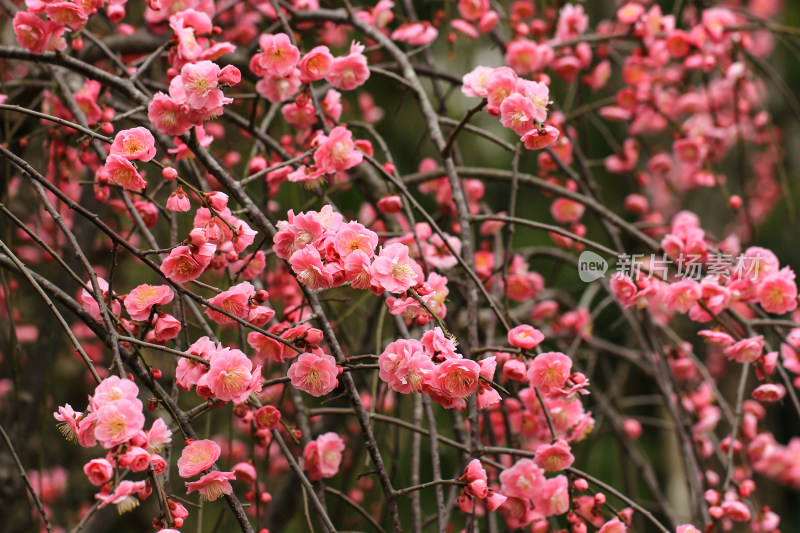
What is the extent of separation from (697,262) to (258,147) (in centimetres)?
80

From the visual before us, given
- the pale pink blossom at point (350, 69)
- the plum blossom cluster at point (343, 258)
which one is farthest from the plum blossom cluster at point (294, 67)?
the plum blossom cluster at point (343, 258)

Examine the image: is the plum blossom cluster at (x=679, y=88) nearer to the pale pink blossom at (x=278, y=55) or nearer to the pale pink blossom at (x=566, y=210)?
the pale pink blossom at (x=566, y=210)

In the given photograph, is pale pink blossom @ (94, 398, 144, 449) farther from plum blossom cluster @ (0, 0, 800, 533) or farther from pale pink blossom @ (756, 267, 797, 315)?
pale pink blossom @ (756, 267, 797, 315)

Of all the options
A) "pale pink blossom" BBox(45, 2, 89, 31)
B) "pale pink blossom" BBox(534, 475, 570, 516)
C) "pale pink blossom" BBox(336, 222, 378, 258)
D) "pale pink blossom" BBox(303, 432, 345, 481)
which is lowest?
"pale pink blossom" BBox(303, 432, 345, 481)

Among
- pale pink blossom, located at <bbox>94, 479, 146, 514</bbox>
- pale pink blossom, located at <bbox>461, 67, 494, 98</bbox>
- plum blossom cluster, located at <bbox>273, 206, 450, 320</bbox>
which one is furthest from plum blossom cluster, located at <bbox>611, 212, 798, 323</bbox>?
pale pink blossom, located at <bbox>94, 479, 146, 514</bbox>

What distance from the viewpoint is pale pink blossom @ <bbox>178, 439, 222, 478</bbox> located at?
841mm

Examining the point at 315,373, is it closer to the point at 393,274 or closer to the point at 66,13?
the point at 393,274

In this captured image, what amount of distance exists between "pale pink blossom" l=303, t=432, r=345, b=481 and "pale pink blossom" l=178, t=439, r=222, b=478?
0.31 m

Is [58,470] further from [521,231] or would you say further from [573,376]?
[521,231]

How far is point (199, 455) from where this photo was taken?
846 millimetres

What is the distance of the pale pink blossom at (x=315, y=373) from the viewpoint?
867mm

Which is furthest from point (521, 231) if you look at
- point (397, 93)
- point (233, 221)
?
point (233, 221)

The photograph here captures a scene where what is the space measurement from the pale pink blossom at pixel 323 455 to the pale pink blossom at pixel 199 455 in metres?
0.31

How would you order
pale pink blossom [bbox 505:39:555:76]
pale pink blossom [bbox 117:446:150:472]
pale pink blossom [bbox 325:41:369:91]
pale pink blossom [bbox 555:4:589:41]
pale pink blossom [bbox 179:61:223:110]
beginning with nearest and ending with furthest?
pale pink blossom [bbox 117:446:150:472] → pale pink blossom [bbox 179:61:223:110] → pale pink blossom [bbox 325:41:369:91] → pale pink blossom [bbox 505:39:555:76] → pale pink blossom [bbox 555:4:589:41]
